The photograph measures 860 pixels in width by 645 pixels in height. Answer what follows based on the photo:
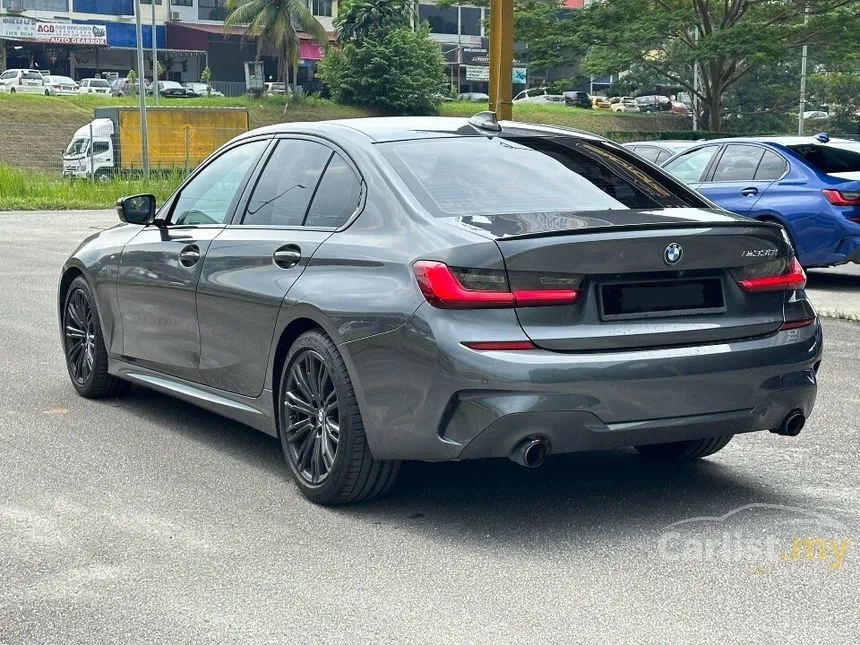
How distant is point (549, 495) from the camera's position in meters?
5.63

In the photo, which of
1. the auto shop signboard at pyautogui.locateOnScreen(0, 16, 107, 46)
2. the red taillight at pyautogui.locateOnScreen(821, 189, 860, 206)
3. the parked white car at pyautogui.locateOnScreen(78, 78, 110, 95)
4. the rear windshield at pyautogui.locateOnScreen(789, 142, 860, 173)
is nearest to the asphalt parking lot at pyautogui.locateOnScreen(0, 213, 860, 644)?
the red taillight at pyautogui.locateOnScreen(821, 189, 860, 206)

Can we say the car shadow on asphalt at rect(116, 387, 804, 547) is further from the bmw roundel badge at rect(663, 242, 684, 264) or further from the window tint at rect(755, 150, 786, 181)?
the window tint at rect(755, 150, 786, 181)

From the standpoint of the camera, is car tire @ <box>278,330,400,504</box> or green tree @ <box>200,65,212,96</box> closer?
car tire @ <box>278,330,400,504</box>

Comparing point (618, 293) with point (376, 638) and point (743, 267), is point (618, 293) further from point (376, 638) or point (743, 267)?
point (376, 638)


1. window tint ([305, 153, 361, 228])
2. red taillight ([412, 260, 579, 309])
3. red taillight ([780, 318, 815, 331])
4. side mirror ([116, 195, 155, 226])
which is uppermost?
window tint ([305, 153, 361, 228])

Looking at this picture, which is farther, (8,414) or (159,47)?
(159,47)

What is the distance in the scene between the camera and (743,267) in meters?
5.24

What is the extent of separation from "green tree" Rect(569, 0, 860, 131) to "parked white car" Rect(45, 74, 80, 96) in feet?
120

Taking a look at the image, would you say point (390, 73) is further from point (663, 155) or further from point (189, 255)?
point (189, 255)

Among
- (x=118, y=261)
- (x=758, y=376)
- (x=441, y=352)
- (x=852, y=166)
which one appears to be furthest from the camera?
(x=852, y=166)

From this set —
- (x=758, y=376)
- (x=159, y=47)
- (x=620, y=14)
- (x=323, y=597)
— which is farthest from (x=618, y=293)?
(x=159, y=47)

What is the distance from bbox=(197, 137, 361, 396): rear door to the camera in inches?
225

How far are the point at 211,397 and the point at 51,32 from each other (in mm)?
79609

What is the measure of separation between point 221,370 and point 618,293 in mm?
2037
